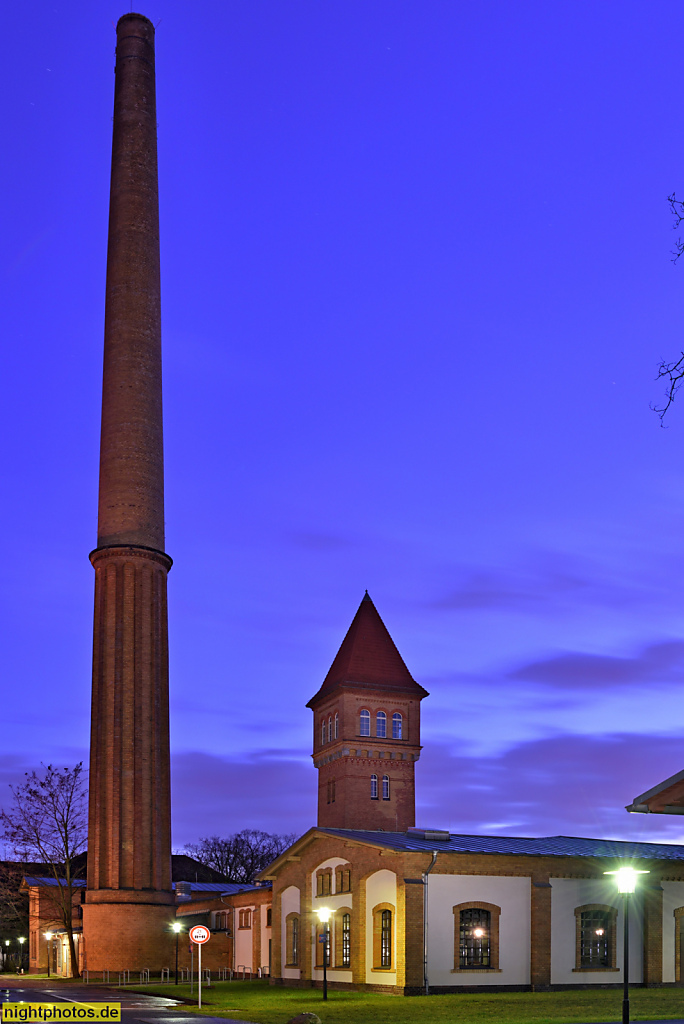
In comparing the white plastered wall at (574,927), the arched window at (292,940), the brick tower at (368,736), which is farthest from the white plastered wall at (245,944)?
the white plastered wall at (574,927)

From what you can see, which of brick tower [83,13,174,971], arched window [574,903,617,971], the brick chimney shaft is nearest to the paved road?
brick tower [83,13,174,971]

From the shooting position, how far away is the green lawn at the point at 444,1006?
26.5m

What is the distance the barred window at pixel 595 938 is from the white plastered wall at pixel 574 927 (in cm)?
32

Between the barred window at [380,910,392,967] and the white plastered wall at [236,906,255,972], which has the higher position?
the barred window at [380,910,392,967]

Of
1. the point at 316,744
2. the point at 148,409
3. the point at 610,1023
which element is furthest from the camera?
the point at 316,744

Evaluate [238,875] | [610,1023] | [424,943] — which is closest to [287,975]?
[424,943]

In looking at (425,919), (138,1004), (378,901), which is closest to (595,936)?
(425,919)

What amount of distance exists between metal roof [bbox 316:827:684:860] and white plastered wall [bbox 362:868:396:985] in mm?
1172

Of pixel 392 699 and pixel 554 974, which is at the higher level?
pixel 392 699

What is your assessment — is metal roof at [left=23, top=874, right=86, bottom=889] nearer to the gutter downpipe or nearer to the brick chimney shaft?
the brick chimney shaft

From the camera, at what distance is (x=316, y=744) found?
75.2m

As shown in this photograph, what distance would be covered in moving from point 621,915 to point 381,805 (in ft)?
96.3

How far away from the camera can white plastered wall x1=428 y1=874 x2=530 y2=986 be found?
37.5 meters

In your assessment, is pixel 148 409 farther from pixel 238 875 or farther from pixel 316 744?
pixel 238 875
